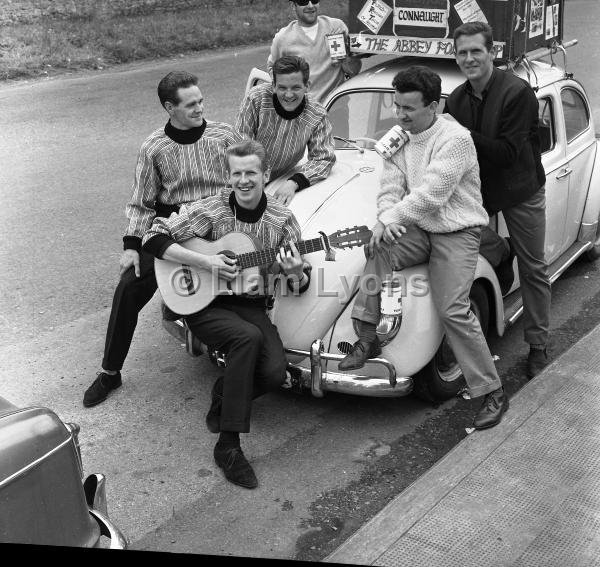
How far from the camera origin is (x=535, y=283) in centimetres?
539

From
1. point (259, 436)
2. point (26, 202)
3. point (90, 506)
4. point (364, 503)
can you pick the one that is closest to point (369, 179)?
point (259, 436)

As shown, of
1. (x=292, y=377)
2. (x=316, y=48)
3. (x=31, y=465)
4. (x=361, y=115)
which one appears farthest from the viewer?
(x=316, y=48)

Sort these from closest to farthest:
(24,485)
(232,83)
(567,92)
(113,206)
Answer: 1. (24,485)
2. (567,92)
3. (113,206)
4. (232,83)

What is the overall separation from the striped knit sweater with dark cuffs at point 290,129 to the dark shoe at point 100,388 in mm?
1665

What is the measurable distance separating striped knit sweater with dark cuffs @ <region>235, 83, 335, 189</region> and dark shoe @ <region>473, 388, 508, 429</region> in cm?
173

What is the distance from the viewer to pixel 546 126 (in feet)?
19.4

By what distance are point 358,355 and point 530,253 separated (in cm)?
141

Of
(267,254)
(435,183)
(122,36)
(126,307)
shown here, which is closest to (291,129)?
(267,254)

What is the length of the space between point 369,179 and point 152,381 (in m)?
1.86

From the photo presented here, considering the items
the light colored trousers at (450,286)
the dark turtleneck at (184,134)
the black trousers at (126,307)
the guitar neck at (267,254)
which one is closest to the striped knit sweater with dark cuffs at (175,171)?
the dark turtleneck at (184,134)

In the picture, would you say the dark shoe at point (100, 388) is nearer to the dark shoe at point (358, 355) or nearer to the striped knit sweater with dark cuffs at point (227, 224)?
the striped knit sweater with dark cuffs at point (227, 224)

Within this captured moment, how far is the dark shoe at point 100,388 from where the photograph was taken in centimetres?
519

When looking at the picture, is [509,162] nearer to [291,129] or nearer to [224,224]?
[291,129]

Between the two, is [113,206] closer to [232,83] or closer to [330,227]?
[330,227]
